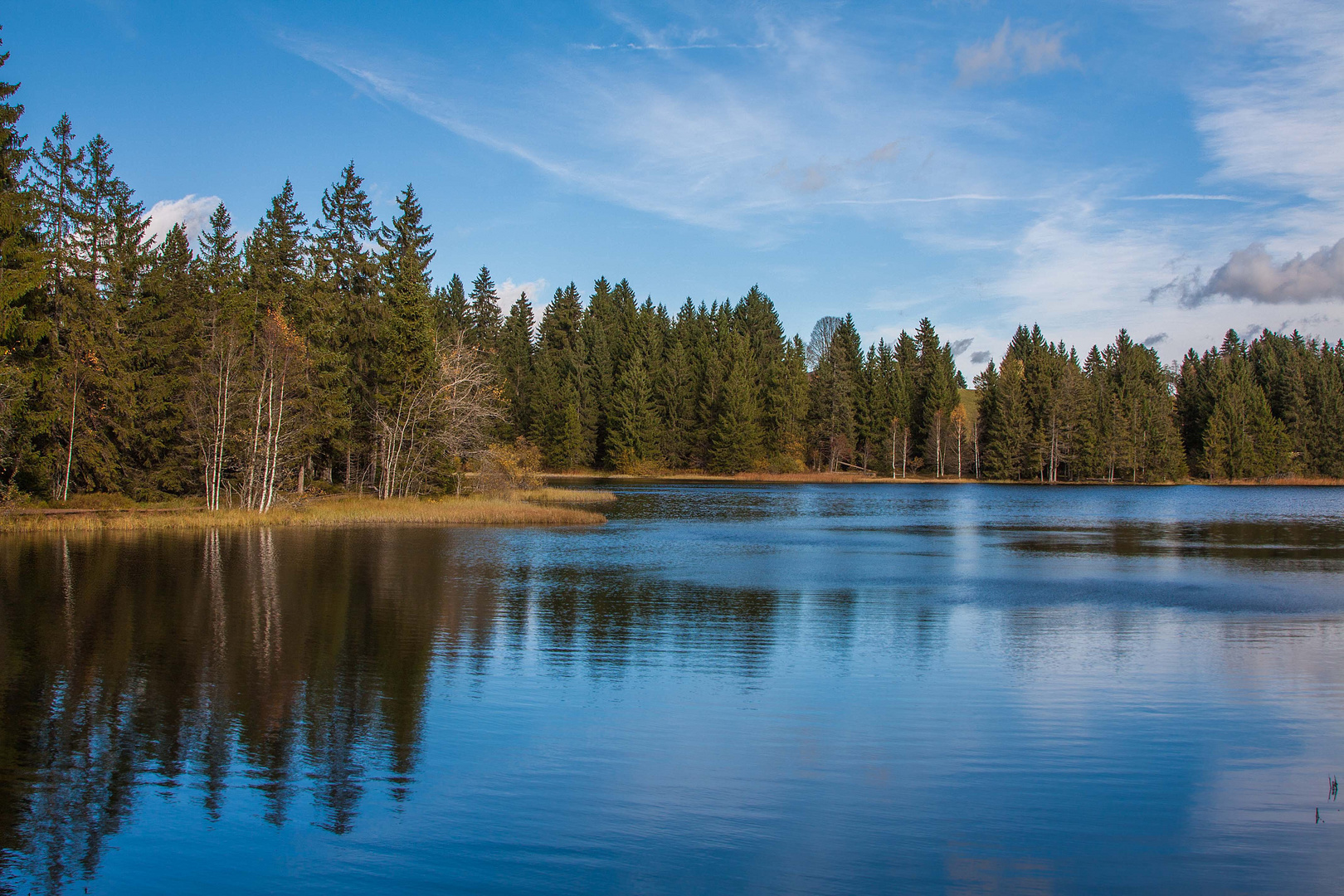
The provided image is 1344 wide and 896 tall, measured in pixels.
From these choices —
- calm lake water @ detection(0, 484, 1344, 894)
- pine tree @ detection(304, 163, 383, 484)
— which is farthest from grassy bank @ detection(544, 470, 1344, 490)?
calm lake water @ detection(0, 484, 1344, 894)

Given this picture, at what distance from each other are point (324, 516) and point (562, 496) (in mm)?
22055

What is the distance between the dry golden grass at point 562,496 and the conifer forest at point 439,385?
428cm

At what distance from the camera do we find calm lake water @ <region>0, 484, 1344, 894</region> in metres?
7.50

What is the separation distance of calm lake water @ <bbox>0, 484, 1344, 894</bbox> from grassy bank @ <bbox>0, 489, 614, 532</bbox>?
11.6 metres

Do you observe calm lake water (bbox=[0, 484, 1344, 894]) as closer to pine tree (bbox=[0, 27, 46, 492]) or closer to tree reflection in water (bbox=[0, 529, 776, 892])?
tree reflection in water (bbox=[0, 529, 776, 892])

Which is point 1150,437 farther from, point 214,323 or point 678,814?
point 678,814

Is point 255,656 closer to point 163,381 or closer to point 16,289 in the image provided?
point 16,289

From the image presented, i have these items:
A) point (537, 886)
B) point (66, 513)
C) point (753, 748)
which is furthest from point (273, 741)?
point (66, 513)

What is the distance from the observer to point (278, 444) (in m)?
44.0

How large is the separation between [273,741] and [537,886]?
15.7 feet

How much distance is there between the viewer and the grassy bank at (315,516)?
3584 cm

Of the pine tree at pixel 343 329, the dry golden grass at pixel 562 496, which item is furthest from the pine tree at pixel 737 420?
the pine tree at pixel 343 329

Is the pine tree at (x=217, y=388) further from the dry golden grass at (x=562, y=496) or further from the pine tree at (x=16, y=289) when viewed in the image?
the dry golden grass at (x=562, y=496)

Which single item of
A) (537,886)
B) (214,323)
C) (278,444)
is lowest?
(537,886)
